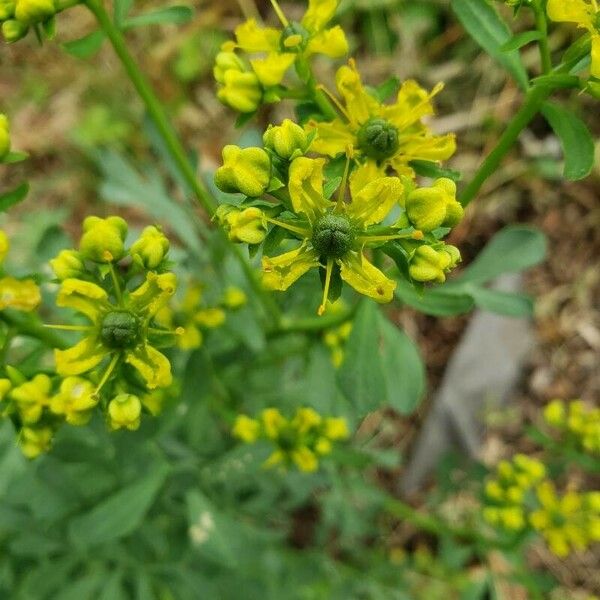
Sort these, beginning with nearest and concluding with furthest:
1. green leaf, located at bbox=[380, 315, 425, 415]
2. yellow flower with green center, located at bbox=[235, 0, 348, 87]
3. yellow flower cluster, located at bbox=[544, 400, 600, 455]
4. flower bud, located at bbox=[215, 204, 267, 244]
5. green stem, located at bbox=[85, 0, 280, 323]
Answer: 1. flower bud, located at bbox=[215, 204, 267, 244]
2. yellow flower with green center, located at bbox=[235, 0, 348, 87]
3. green stem, located at bbox=[85, 0, 280, 323]
4. green leaf, located at bbox=[380, 315, 425, 415]
5. yellow flower cluster, located at bbox=[544, 400, 600, 455]

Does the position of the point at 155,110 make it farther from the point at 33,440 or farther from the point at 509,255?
the point at 509,255

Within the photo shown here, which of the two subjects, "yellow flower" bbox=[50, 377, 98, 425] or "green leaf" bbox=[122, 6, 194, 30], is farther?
"green leaf" bbox=[122, 6, 194, 30]

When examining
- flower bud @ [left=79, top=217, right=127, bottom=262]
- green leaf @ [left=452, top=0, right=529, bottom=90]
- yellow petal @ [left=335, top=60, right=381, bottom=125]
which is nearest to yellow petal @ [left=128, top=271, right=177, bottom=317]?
flower bud @ [left=79, top=217, right=127, bottom=262]

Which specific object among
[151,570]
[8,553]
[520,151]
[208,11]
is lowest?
[520,151]

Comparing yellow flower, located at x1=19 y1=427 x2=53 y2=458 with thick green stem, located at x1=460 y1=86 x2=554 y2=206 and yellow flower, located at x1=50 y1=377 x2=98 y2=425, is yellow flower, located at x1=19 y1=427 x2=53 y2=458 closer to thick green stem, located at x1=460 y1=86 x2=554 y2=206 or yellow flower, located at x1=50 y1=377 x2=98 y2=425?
yellow flower, located at x1=50 y1=377 x2=98 y2=425

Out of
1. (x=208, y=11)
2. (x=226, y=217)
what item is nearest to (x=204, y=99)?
(x=208, y=11)

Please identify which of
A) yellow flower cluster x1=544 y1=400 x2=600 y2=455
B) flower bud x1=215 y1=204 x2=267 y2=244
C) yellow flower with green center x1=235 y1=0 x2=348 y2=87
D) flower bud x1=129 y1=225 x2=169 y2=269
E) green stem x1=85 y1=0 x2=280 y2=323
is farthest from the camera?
yellow flower cluster x1=544 y1=400 x2=600 y2=455

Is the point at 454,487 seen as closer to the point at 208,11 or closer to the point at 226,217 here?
the point at 226,217
